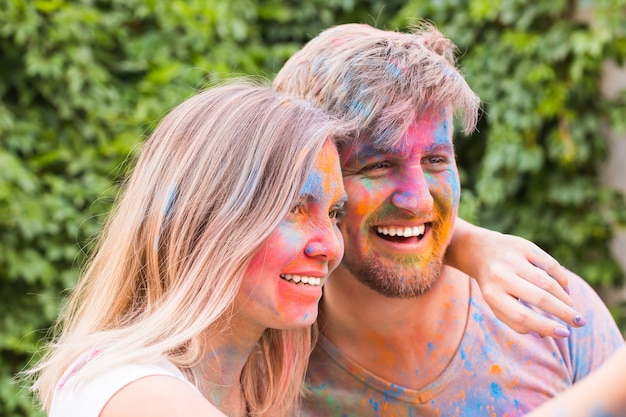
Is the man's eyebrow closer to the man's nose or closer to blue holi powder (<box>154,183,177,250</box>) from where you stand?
the man's nose

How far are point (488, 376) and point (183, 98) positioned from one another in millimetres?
2518

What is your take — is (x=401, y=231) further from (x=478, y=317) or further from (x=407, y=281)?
(x=478, y=317)

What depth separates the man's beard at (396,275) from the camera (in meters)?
2.07

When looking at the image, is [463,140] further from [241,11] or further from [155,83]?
[155,83]

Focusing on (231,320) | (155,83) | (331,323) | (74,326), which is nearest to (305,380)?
(331,323)

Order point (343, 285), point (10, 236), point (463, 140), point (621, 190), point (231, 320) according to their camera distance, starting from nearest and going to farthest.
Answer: point (231, 320), point (343, 285), point (10, 236), point (621, 190), point (463, 140)

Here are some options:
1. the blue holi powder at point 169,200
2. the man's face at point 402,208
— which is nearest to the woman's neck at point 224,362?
the blue holi powder at point 169,200

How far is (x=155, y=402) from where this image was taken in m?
1.51

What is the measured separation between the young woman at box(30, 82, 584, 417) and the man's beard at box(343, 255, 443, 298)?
9.0 inches

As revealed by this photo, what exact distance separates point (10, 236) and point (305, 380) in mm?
2093

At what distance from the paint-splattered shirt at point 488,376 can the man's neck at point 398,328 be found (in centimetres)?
3

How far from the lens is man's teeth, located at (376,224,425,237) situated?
79.9 inches

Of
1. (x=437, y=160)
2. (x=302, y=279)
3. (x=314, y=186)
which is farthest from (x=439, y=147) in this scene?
(x=302, y=279)

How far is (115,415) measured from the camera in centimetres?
151
